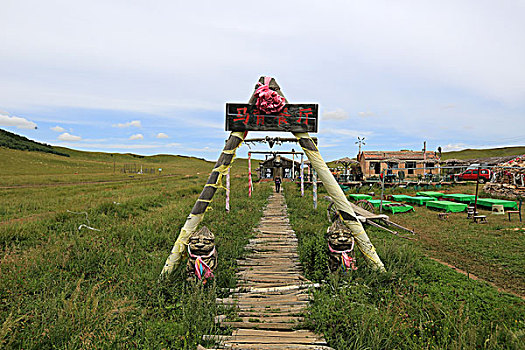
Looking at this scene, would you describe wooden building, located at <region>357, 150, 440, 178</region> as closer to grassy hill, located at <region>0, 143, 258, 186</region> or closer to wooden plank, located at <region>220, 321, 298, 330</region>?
grassy hill, located at <region>0, 143, 258, 186</region>

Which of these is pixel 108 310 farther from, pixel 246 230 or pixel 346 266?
pixel 246 230

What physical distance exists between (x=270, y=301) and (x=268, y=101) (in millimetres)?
3886

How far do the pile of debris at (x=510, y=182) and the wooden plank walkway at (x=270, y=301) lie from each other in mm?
12621

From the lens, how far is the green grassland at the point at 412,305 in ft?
10.9

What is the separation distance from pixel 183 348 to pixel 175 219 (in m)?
7.07

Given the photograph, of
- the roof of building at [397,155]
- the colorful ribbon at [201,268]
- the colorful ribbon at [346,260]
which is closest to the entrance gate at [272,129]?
the colorful ribbon at [346,260]

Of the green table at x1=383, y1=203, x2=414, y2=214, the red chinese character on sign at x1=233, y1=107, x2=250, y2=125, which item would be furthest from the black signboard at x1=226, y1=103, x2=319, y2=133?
the green table at x1=383, y1=203, x2=414, y2=214

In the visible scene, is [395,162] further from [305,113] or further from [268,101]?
[268,101]

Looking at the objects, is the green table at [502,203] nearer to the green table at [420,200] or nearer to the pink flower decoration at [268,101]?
the green table at [420,200]

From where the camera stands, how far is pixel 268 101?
544 cm

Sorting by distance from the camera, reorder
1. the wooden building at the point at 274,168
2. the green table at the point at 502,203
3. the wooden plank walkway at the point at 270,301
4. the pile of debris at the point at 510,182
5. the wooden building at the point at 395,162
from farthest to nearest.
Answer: the wooden building at the point at 274,168
the wooden building at the point at 395,162
the pile of debris at the point at 510,182
the green table at the point at 502,203
the wooden plank walkway at the point at 270,301

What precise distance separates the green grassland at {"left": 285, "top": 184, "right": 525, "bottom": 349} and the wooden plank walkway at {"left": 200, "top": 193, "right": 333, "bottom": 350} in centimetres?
27

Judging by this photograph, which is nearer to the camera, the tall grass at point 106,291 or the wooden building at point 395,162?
the tall grass at point 106,291

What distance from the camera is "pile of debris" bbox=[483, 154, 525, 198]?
17.8 metres
